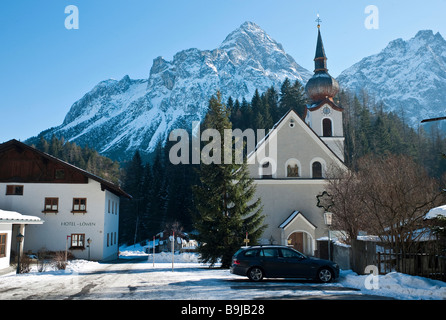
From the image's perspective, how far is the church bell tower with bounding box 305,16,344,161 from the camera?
45.1 meters

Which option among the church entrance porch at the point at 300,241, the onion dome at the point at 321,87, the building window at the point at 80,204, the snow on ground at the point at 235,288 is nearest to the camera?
the snow on ground at the point at 235,288

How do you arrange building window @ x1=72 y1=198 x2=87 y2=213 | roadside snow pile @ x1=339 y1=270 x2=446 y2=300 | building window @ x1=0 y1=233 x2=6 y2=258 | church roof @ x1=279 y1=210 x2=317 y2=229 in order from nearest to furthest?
roadside snow pile @ x1=339 y1=270 x2=446 y2=300 < building window @ x1=0 y1=233 x2=6 y2=258 < church roof @ x1=279 y1=210 x2=317 y2=229 < building window @ x1=72 y1=198 x2=87 y2=213

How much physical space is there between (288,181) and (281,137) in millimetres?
3745

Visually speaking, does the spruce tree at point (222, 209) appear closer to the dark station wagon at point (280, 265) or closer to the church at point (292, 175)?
the dark station wagon at point (280, 265)

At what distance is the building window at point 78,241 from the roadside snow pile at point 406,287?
23.8 metres

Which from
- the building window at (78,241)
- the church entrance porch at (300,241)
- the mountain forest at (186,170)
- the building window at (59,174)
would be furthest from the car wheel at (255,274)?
the mountain forest at (186,170)

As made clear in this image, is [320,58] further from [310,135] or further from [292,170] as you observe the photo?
[292,170]

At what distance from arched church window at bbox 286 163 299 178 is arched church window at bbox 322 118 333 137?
1205 cm

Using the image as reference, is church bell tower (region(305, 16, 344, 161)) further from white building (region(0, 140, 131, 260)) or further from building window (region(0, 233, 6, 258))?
building window (region(0, 233, 6, 258))

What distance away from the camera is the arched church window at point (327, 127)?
45781mm

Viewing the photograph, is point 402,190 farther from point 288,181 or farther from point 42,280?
point 288,181

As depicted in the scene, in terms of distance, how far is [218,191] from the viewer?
25.2 metres

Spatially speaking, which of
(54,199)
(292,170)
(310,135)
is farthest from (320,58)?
(54,199)

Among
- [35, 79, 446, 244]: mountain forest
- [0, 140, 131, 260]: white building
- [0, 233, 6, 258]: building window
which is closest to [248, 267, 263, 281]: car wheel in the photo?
[0, 233, 6, 258]: building window
